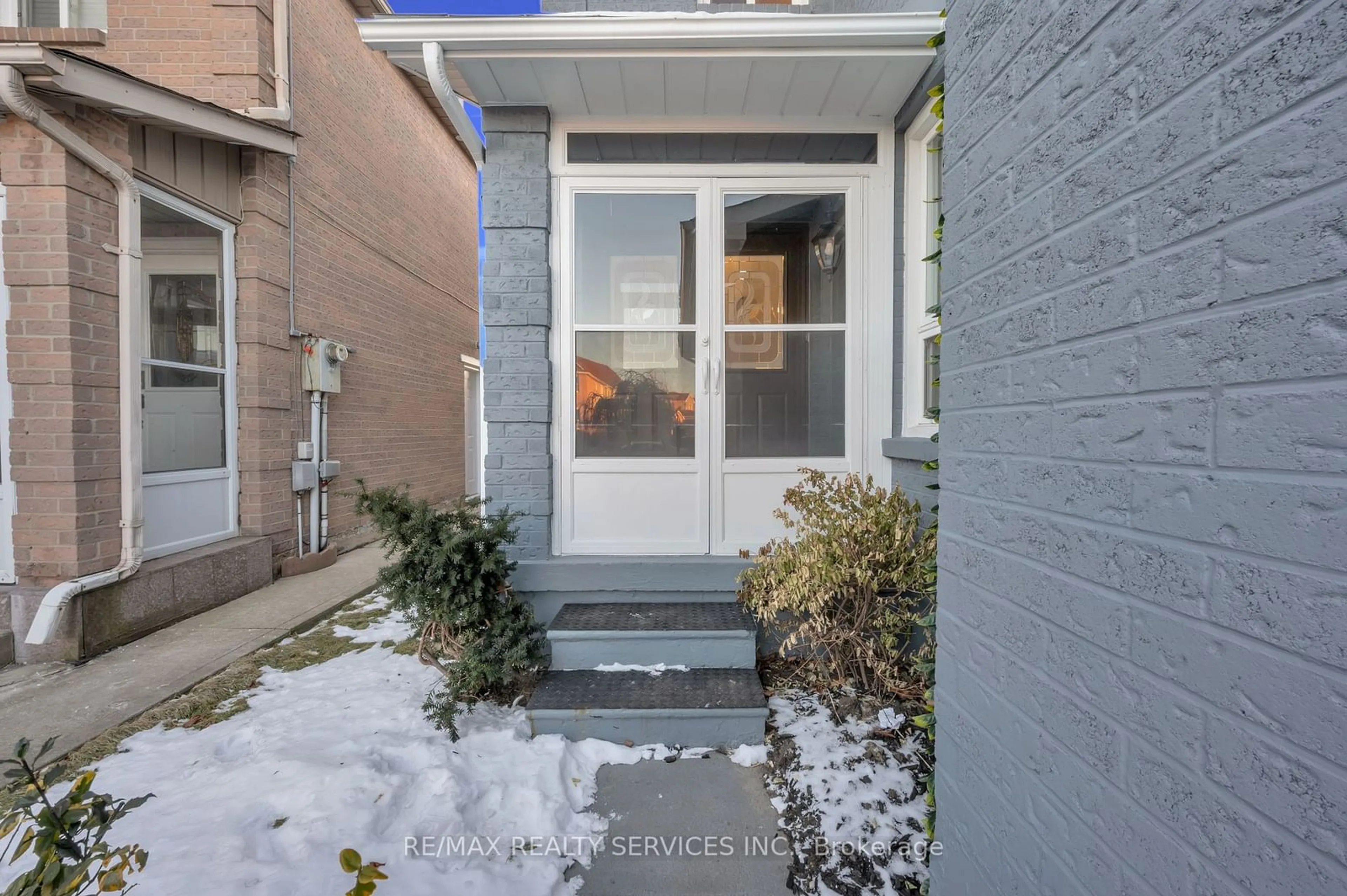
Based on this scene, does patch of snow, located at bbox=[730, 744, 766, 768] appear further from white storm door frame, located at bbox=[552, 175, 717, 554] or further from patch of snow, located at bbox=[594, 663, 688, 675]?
white storm door frame, located at bbox=[552, 175, 717, 554]

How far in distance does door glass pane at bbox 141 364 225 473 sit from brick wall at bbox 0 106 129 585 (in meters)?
0.56

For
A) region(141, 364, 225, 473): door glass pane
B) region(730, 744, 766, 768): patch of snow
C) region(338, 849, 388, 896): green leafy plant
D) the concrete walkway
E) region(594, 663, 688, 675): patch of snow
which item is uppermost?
region(141, 364, 225, 473): door glass pane

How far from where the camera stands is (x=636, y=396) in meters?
3.22

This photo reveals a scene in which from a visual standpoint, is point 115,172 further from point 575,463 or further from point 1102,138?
point 1102,138

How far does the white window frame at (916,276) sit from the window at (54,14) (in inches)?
222

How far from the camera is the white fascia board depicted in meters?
2.54

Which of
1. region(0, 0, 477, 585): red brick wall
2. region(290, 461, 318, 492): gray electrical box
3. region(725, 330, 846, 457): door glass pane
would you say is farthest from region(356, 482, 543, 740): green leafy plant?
region(290, 461, 318, 492): gray electrical box

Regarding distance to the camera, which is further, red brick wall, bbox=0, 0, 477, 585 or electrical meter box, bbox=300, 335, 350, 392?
electrical meter box, bbox=300, 335, 350, 392

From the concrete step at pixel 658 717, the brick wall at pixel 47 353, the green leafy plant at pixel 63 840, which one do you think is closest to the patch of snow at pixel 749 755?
the concrete step at pixel 658 717

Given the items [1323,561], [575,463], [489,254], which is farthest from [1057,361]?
[489,254]

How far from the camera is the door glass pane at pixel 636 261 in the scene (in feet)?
10.5

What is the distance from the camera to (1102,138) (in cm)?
91

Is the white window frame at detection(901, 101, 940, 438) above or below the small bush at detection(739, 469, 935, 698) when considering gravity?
above

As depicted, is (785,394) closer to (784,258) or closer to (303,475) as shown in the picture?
(784,258)
